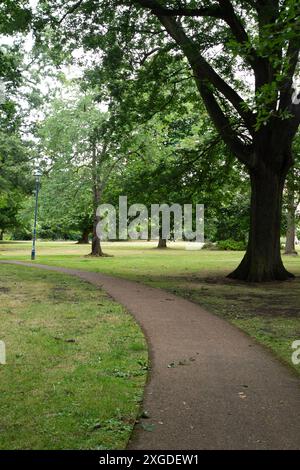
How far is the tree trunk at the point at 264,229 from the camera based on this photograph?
57.3 ft

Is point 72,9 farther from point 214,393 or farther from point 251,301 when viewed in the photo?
point 214,393

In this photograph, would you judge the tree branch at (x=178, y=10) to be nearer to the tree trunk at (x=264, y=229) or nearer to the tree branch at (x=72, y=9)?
the tree branch at (x=72, y=9)

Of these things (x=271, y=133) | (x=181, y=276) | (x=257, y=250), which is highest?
(x=271, y=133)

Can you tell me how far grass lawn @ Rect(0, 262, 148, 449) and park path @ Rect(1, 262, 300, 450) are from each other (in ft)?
0.83

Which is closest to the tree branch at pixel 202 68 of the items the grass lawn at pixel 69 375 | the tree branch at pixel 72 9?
the tree branch at pixel 72 9

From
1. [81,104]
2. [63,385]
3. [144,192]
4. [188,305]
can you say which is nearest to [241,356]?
[63,385]

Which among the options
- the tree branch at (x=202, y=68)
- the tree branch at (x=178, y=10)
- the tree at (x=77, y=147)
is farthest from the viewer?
the tree at (x=77, y=147)

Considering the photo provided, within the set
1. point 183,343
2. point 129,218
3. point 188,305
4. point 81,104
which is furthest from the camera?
point 81,104

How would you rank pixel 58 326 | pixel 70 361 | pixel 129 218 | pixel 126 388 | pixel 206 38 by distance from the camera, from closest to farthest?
pixel 126 388 → pixel 70 361 → pixel 58 326 → pixel 206 38 → pixel 129 218

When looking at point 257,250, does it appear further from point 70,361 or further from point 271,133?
point 70,361

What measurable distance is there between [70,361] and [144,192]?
12.5 meters

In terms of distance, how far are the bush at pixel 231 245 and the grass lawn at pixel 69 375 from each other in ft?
125

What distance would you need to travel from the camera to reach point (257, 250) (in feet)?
57.4

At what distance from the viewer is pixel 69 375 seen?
5.86 metres
